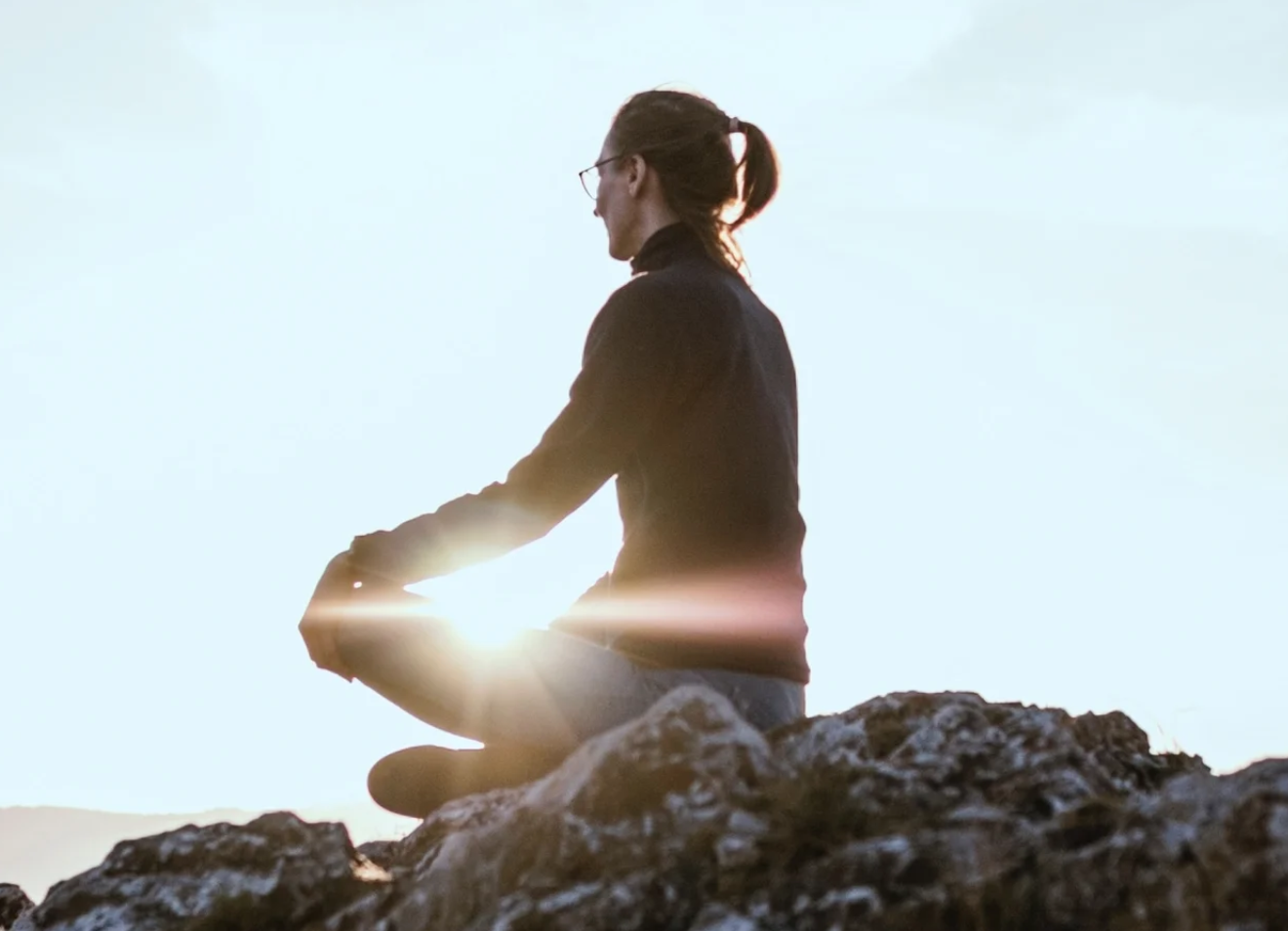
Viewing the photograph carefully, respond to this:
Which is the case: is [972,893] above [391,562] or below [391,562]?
below

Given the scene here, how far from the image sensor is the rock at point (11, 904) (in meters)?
7.69

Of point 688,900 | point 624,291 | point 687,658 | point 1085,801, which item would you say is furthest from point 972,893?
point 624,291

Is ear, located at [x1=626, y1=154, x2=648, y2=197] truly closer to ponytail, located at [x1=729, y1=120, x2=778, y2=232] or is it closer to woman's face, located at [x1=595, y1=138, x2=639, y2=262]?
woman's face, located at [x1=595, y1=138, x2=639, y2=262]

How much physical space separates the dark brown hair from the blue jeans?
6.54 feet

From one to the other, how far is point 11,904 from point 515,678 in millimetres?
3819

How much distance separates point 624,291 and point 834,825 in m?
2.63

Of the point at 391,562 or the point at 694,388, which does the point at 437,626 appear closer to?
the point at 391,562

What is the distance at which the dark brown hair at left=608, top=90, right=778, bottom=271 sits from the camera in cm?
677

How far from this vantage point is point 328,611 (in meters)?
5.82

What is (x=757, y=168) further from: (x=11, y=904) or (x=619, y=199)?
(x=11, y=904)

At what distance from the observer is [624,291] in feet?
20.1

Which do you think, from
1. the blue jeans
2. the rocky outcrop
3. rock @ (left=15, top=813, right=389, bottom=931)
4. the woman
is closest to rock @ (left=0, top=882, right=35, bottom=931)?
rock @ (left=15, top=813, right=389, bottom=931)

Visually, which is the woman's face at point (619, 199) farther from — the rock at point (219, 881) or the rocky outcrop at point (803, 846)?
the rock at point (219, 881)

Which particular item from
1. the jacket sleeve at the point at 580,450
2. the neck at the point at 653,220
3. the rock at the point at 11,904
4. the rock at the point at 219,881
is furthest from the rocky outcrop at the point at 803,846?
the neck at the point at 653,220
